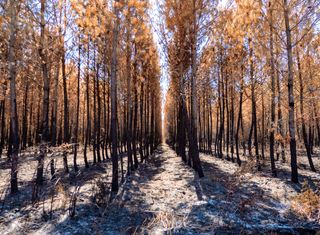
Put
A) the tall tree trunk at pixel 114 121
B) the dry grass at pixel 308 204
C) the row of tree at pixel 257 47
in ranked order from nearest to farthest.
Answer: the dry grass at pixel 308 204, the tall tree trunk at pixel 114 121, the row of tree at pixel 257 47

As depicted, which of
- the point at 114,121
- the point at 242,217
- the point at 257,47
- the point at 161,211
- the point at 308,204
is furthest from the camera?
the point at 257,47

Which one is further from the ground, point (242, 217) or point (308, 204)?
point (308, 204)

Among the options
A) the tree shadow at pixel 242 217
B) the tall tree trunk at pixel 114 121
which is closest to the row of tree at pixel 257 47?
the tree shadow at pixel 242 217

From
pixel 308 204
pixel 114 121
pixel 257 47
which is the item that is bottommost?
pixel 308 204

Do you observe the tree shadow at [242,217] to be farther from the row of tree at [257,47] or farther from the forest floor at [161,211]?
the row of tree at [257,47]

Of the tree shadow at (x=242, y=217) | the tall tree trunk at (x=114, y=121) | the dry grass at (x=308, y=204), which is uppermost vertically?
the tall tree trunk at (x=114, y=121)

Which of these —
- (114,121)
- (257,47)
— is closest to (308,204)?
(114,121)

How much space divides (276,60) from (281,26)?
4.39 feet

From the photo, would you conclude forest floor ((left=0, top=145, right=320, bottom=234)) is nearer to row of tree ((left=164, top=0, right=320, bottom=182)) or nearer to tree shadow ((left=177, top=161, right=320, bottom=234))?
tree shadow ((left=177, top=161, right=320, bottom=234))

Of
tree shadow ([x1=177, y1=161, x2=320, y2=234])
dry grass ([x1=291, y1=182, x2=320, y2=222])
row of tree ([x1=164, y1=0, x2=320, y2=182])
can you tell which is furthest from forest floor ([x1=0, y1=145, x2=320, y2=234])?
row of tree ([x1=164, y1=0, x2=320, y2=182])

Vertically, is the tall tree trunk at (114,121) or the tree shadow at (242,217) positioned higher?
the tall tree trunk at (114,121)

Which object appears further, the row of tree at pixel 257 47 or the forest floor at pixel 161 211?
the row of tree at pixel 257 47

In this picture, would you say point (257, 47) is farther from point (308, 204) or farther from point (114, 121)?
point (308, 204)

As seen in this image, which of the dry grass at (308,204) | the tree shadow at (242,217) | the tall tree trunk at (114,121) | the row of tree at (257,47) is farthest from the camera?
the row of tree at (257,47)
